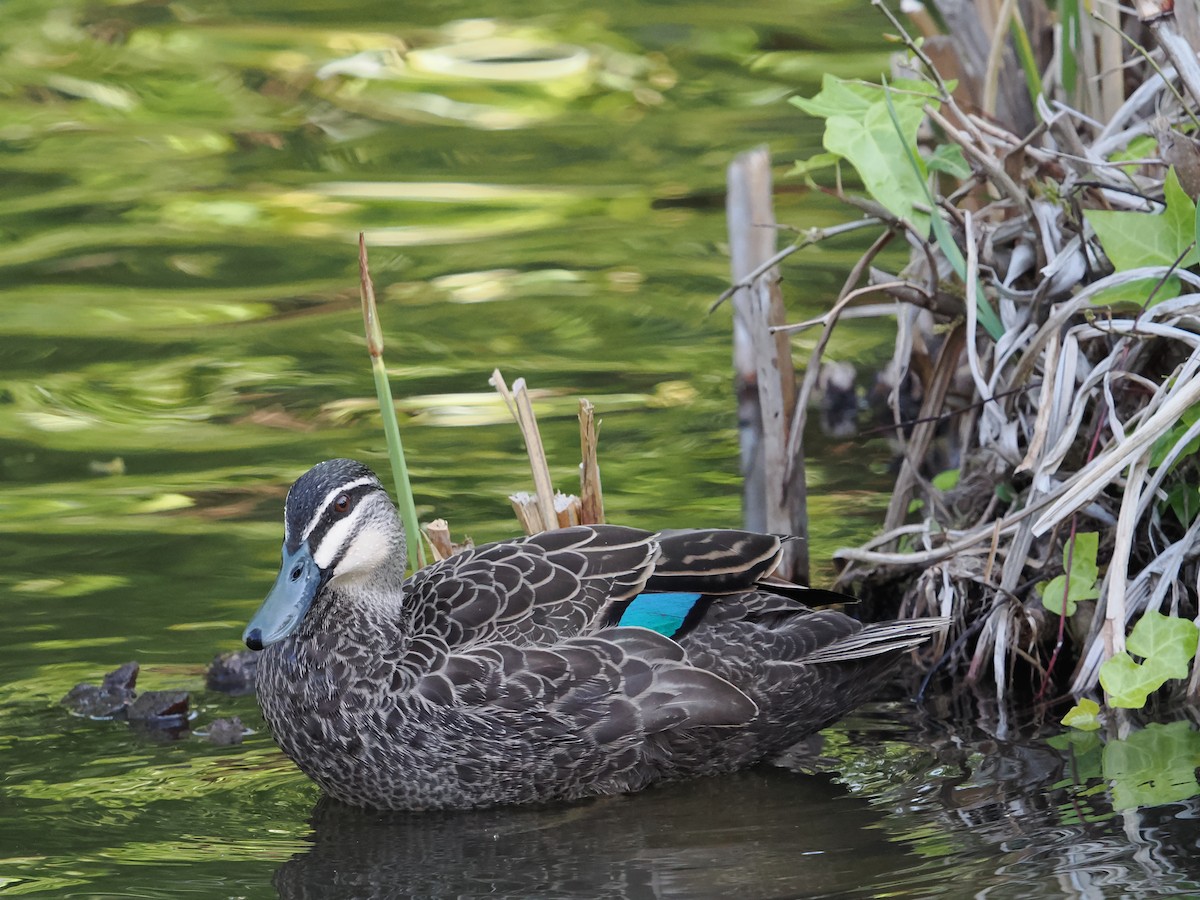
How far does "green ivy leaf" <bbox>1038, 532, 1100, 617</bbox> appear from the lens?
583cm

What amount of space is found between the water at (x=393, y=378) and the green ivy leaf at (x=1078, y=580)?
48cm

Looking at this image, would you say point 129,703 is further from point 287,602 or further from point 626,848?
point 626,848

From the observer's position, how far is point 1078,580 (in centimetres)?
585

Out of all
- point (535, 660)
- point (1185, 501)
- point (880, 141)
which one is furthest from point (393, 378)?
point (1185, 501)

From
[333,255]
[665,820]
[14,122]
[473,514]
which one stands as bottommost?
[665,820]

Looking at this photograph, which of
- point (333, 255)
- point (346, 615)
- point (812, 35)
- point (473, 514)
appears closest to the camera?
point (346, 615)

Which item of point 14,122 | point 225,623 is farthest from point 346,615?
point 14,122

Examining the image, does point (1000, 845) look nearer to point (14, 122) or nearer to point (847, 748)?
point (847, 748)

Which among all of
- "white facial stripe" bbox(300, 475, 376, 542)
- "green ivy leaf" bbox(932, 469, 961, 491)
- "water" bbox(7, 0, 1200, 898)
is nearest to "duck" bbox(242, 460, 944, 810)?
"white facial stripe" bbox(300, 475, 376, 542)

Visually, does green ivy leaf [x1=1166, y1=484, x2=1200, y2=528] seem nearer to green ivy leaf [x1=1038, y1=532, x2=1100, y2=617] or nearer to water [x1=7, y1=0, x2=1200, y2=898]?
green ivy leaf [x1=1038, y1=532, x2=1100, y2=617]

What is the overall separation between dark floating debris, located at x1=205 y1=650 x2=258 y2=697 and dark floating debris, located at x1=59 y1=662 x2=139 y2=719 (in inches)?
11.5

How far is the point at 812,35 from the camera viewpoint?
48.5 ft

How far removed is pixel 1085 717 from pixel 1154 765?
1.19ft

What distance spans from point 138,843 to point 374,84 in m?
9.54
